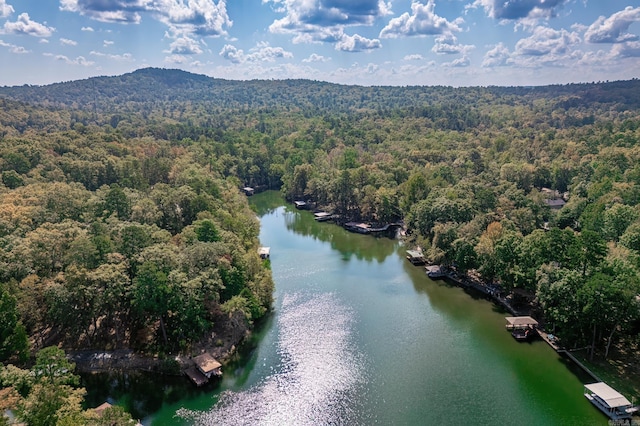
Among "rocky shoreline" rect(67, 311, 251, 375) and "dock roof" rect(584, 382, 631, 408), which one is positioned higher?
"dock roof" rect(584, 382, 631, 408)

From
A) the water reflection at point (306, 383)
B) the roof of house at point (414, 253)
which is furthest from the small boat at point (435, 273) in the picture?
the water reflection at point (306, 383)

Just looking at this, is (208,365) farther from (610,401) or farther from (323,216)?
(323,216)

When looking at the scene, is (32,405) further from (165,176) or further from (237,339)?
(165,176)

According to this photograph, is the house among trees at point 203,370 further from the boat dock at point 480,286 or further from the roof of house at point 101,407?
the boat dock at point 480,286

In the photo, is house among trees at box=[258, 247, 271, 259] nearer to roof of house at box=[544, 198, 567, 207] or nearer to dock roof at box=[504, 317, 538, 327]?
dock roof at box=[504, 317, 538, 327]

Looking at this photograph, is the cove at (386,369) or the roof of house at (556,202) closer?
the cove at (386,369)

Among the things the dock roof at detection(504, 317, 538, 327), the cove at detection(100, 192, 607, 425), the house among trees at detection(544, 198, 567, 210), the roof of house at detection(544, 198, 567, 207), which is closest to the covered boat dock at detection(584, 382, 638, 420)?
the cove at detection(100, 192, 607, 425)
